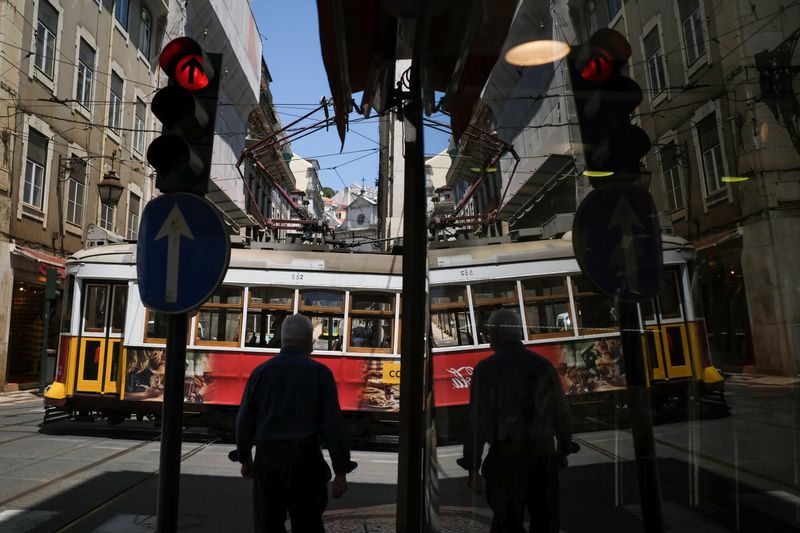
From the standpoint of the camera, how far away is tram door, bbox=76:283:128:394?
306 inches

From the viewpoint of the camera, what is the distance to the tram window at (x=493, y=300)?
5.47 ft

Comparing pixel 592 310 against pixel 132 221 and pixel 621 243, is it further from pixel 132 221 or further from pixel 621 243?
pixel 132 221

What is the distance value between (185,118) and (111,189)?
789cm

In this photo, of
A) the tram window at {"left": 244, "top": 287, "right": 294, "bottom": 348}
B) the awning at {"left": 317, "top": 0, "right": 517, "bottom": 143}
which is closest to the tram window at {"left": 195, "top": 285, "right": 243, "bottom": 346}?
the tram window at {"left": 244, "top": 287, "right": 294, "bottom": 348}

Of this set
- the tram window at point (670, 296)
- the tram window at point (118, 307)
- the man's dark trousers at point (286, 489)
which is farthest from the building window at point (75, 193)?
the tram window at point (670, 296)

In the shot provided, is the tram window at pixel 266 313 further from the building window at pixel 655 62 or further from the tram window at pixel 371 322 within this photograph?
the building window at pixel 655 62

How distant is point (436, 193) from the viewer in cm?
253

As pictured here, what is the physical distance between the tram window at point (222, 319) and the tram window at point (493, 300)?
20.8 ft

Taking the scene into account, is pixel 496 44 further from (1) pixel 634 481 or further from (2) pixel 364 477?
(2) pixel 364 477

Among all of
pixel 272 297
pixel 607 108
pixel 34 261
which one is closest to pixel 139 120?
pixel 272 297

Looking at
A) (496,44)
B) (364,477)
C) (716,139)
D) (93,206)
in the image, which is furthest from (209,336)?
(93,206)

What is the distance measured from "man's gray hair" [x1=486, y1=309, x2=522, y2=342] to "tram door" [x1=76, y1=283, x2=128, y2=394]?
24.9 ft

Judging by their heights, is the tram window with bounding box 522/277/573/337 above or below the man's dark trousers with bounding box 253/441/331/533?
above

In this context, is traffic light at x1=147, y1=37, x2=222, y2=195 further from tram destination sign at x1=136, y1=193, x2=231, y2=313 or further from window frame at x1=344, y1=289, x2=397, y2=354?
window frame at x1=344, y1=289, x2=397, y2=354
